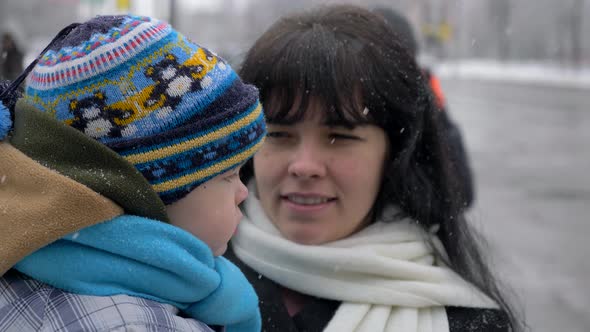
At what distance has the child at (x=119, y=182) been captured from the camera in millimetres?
1125

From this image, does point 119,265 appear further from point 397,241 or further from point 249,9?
point 249,9

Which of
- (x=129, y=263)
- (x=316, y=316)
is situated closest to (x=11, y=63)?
(x=316, y=316)

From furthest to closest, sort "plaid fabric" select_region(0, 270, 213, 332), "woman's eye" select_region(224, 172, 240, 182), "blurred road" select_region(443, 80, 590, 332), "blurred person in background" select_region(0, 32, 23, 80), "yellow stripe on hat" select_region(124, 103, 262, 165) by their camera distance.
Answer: "blurred road" select_region(443, 80, 590, 332)
"blurred person in background" select_region(0, 32, 23, 80)
"woman's eye" select_region(224, 172, 240, 182)
"yellow stripe on hat" select_region(124, 103, 262, 165)
"plaid fabric" select_region(0, 270, 213, 332)

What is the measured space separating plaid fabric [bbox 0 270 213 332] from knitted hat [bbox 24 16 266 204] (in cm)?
23

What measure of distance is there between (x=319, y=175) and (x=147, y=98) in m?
0.71

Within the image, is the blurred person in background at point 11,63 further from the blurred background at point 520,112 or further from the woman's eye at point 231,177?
the woman's eye at point 231,177

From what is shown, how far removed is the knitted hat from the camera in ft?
3.93

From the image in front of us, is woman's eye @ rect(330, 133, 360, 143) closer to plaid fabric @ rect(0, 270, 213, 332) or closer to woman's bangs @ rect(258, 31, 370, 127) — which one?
woman's bangs @ rect(258, 31, 370, 127)

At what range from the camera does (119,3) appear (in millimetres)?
8039

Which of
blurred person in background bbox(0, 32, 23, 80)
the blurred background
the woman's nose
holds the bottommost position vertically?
the blurred background

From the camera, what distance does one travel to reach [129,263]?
3.83 feet

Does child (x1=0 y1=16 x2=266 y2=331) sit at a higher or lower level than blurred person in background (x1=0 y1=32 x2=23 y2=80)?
higher

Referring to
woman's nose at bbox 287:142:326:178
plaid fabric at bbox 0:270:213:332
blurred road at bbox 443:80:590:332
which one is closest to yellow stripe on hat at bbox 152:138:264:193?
plaid fabric at bbox 0:270:213:332

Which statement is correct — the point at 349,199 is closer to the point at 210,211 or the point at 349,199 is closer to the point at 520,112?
the point at 210,211
